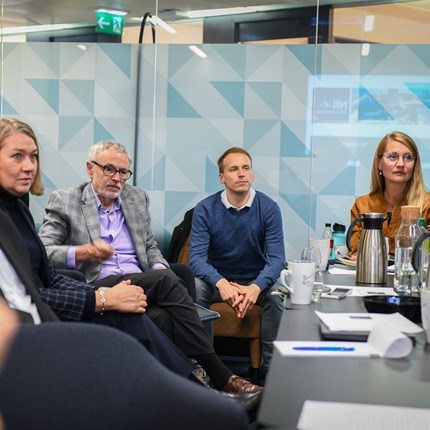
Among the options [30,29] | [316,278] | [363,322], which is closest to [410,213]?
[316,278]

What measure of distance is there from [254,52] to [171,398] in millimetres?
4495

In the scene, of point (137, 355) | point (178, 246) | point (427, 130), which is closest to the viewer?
point (137, 355)

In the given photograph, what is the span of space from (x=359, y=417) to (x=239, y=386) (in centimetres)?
193

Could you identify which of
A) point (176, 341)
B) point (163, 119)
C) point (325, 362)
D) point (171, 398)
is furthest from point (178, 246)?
point (171, 398)

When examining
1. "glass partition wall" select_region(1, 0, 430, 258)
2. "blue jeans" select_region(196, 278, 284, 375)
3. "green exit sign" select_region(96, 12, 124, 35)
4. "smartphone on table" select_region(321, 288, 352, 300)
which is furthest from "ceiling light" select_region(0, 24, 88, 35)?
"smartphone on table" select_region(321, 288, 352, 300)

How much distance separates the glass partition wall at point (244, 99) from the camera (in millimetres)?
5430

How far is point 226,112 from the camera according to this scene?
5.56 meters

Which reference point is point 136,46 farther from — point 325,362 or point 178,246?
point 325,362

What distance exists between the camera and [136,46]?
18.4 feet

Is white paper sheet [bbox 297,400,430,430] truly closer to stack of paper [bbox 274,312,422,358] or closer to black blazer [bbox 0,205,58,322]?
stack of paper [bbox 274,312,422,358]

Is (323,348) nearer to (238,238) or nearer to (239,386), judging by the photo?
(239,386)

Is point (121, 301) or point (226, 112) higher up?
point (226, 112)

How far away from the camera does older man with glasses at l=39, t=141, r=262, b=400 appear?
10.9ft

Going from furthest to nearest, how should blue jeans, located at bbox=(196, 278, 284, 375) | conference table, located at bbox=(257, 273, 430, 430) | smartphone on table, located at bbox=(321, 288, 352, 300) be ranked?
blue jeans, located at bbox=(196, 278, 284, 375) < smartphone on table, located at bbox=(321, 288, 352, 300) < conference table, located at bbox=(257, 273, 430, 430)
